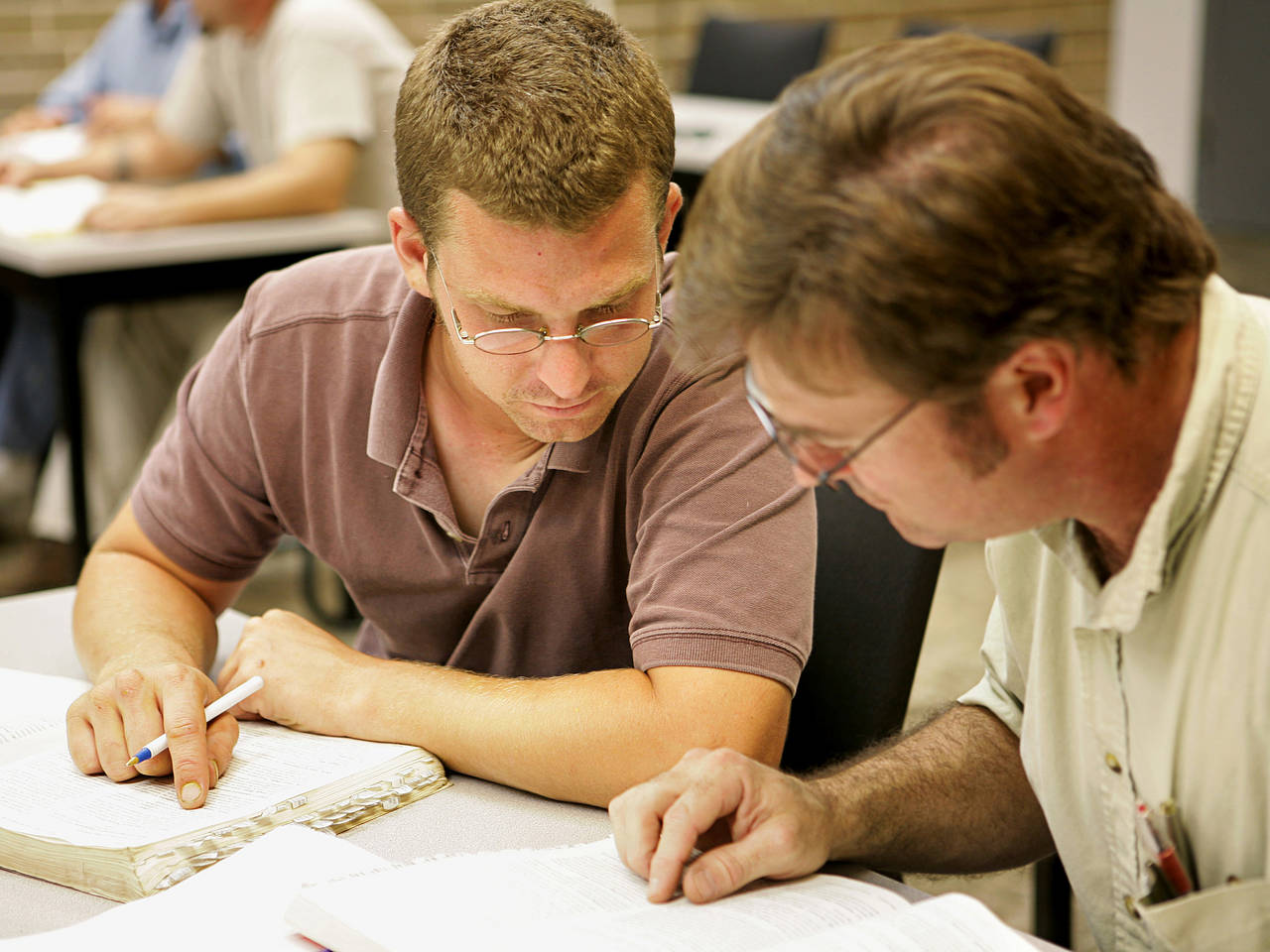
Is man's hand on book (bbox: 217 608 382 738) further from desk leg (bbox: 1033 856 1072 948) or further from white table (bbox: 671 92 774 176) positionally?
white table (bbox: 671 92 774 176)

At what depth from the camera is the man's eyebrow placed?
124 centimetres

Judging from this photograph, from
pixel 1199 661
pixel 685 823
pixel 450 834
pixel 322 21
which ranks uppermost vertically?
pixel 322 21

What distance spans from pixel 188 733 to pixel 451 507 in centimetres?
36

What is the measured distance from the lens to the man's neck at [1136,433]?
0.87m

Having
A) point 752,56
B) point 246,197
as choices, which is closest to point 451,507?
point 246,197

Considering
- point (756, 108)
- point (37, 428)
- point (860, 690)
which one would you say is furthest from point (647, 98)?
point (756, 108)

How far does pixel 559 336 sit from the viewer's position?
125 centimetres

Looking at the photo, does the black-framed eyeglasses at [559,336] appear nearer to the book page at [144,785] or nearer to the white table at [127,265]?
the book page at [144,785]

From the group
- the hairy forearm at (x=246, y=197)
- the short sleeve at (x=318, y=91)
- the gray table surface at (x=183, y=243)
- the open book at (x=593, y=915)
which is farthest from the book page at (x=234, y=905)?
the short sleeve at (x=318, y=91)

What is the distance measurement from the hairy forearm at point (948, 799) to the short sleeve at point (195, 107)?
118 inches

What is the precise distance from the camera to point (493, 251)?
4.04ft

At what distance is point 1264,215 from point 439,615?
21.1 ft

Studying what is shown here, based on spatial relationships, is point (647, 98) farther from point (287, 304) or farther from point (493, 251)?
point (287, 304)

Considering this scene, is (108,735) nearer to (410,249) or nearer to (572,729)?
(572,729)
